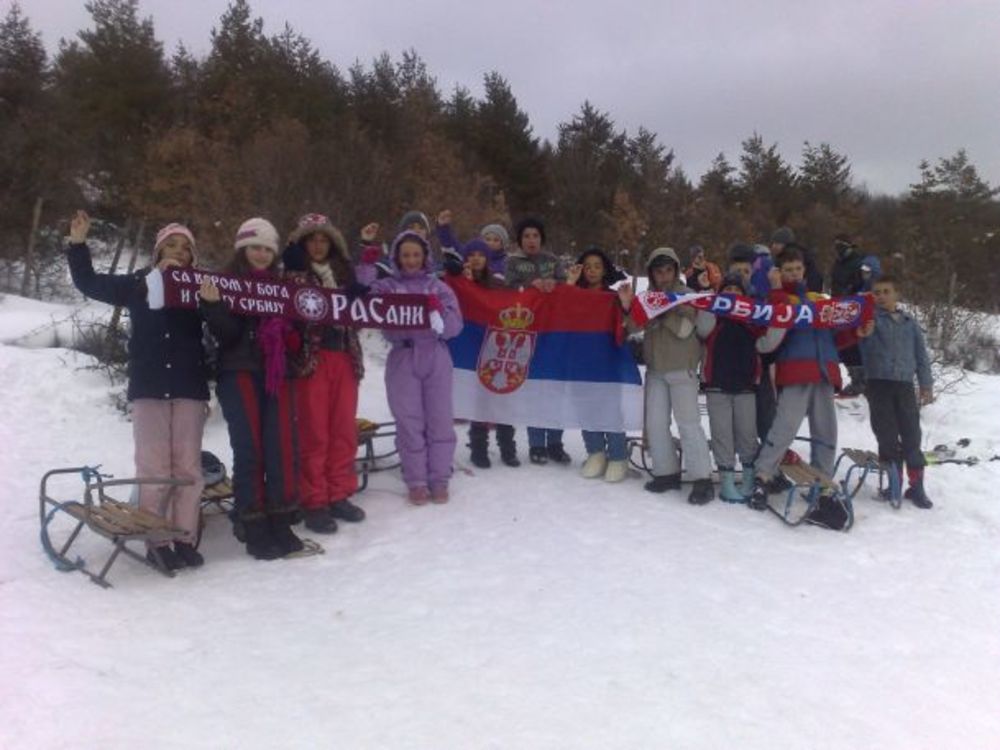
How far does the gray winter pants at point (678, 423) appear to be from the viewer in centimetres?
710

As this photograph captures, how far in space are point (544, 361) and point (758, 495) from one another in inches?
96.0

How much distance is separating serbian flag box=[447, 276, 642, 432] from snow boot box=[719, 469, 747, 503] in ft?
3.15

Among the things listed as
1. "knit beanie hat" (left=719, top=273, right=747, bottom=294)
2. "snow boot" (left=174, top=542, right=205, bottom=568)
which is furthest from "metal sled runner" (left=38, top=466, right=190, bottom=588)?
"knit beanie hat" (left=719, top=273, right=747, bottom=294)

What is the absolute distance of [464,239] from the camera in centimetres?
1500

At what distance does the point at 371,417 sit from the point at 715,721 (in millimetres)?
6775

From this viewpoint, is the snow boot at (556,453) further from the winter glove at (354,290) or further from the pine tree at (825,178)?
the pine tree at (825,178)

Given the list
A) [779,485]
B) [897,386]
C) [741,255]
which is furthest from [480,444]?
[897,386]

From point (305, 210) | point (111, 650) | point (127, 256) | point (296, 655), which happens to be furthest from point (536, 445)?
point (127, 256)

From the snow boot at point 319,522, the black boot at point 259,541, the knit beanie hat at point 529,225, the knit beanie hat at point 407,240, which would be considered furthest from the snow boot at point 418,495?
the knit beanie hat at point 529,225

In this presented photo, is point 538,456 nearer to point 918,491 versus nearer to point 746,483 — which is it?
point 746,483

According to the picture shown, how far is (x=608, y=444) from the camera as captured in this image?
7.75m

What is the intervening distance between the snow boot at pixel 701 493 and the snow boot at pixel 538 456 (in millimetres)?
1627

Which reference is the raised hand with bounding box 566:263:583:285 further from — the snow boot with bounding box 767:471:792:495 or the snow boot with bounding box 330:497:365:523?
the snow boot with bounding box 330:497:365:523

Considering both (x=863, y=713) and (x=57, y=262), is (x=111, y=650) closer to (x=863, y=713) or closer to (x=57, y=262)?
(x=863, y=713)
